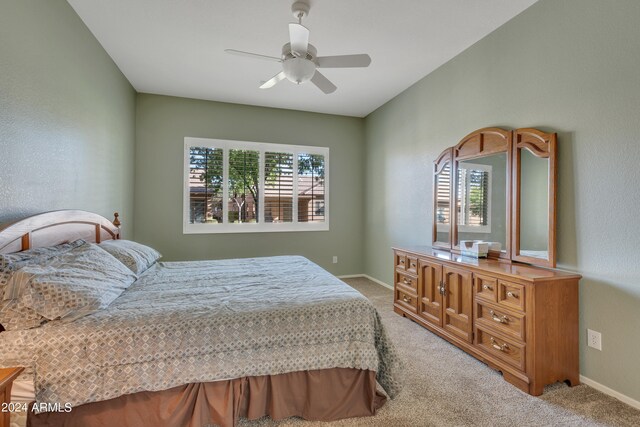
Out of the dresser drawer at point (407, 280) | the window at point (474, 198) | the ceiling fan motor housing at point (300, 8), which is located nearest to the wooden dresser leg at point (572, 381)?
the window at point (474, 198)

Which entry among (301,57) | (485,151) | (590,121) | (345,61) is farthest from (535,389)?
(301,57)

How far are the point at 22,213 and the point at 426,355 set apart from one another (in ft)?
10.2

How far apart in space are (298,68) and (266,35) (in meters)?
0.87

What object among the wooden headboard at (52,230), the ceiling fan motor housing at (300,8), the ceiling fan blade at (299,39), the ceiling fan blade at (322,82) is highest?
the ceiling fan motor housing at (300,8)

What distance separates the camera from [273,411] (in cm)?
173

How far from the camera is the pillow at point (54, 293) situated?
144cm

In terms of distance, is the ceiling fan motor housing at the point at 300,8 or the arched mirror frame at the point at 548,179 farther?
the ceiling fan motor housing at the point at 300,8

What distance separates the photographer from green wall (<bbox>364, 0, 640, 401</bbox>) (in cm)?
194

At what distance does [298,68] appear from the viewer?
2346mm

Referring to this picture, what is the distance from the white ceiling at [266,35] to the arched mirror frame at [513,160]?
3.26ft

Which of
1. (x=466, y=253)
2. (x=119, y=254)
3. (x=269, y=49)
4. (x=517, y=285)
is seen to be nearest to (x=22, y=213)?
(x=119, y=254)

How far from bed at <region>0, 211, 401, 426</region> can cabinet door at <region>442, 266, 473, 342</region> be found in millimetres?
1040

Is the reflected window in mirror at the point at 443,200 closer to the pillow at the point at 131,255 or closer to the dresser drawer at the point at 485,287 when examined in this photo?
the dresser drawer at the point at 485,287

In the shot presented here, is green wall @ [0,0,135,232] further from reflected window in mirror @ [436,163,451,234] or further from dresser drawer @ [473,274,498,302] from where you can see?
reflected window in mirror @ [436,163,451,234]
